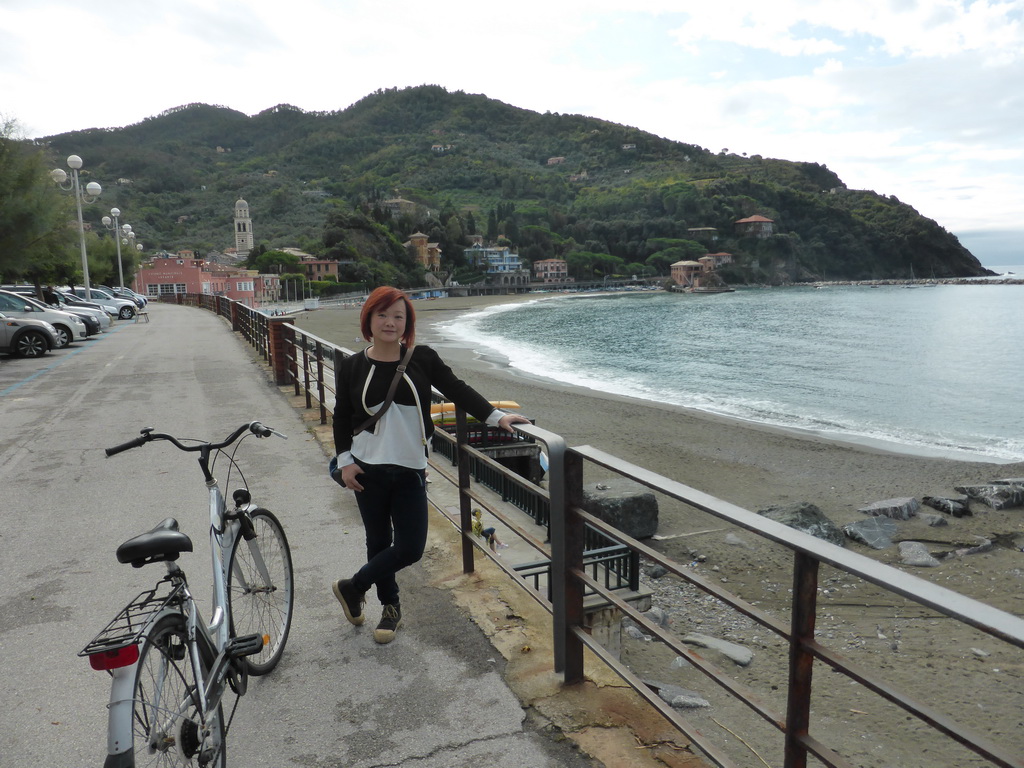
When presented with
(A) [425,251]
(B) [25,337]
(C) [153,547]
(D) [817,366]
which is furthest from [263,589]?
(A) [425,251]

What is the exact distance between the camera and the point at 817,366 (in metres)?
35.2

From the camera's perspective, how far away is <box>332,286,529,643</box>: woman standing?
3.04 metres

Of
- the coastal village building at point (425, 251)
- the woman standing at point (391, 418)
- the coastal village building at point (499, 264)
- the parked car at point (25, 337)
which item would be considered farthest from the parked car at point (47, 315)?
the coastal village building at point (499, 264)

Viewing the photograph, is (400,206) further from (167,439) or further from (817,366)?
(167,439)

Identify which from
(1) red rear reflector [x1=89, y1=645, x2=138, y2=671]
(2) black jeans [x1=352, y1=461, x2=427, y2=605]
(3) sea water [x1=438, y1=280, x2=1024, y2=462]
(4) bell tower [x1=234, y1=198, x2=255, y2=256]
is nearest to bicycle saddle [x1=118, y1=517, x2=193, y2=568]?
(1) red rear reflector [x1=89, y1=645, x2=138, y2=671]

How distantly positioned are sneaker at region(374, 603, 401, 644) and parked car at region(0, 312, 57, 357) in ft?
52.5

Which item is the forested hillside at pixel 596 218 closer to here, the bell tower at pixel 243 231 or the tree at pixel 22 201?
the bell tower at pixel 243 231

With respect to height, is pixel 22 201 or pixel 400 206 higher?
pixel 400 206

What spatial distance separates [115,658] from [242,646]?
716 mm

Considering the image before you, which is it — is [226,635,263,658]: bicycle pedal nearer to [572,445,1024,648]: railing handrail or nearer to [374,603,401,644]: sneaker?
[374,603,401,644]: sneaker

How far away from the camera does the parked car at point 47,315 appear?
1744 centimetres

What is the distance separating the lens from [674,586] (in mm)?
8070

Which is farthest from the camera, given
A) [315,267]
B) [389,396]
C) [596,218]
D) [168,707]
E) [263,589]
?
[596,218]

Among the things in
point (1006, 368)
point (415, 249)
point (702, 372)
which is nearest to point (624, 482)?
point (702, 372)
